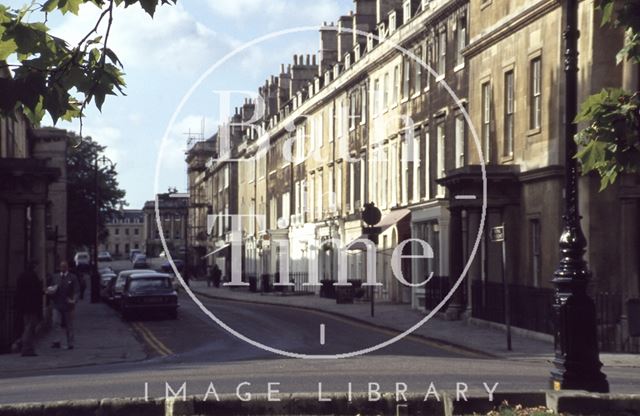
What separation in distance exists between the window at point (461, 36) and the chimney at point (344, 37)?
76.3 ft

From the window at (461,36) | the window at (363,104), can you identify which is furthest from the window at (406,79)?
the window at (363,104)

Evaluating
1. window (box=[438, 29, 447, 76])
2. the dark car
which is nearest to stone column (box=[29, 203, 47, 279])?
the dark car

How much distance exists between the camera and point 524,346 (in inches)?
1079

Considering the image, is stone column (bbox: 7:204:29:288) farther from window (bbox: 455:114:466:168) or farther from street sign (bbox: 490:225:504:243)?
window (bbox: 455:114:466:168)

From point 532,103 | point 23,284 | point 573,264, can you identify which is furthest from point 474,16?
point 573,264

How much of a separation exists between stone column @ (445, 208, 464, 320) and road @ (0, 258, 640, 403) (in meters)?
4.89

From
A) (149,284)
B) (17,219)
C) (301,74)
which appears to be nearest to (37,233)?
(17,219)

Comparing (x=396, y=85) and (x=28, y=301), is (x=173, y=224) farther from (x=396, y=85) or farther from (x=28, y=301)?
(x=28, y=301)

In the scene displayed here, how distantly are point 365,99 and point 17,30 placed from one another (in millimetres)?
47781

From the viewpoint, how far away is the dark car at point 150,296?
131 feet

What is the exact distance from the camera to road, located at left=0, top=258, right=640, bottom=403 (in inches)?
676

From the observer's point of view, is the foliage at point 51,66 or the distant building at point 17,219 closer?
the foliage at point 51,66

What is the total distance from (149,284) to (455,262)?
10097 millimetres

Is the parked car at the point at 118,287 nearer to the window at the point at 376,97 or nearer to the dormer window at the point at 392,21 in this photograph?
the window at the point at 376,97
